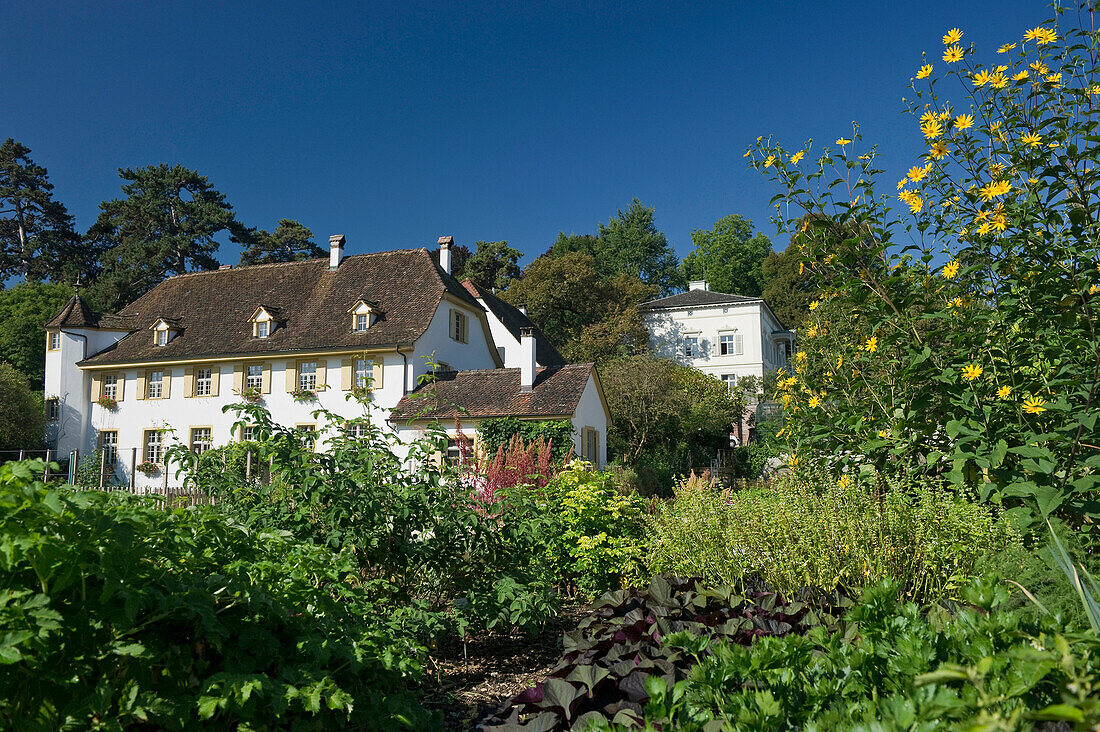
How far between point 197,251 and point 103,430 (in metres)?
21.6

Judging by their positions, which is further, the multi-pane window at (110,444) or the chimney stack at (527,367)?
the multi-pane window at (110,444)

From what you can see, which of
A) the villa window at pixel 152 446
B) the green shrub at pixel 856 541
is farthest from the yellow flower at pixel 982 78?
the villa window at pixel 152 446

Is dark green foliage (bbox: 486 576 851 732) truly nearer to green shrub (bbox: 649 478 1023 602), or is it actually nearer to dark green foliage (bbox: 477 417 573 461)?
green shrub (bbox: 649 478 1023 602)

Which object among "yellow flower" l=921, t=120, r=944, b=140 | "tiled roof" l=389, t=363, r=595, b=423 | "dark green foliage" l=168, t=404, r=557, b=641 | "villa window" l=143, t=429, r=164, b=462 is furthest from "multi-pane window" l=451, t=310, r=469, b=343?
"yellow flower" l=921, t=120, r=944, b=140

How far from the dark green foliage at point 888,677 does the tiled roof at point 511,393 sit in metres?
19.1

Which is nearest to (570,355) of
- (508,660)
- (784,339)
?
(784,339)

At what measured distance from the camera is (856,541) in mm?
4250

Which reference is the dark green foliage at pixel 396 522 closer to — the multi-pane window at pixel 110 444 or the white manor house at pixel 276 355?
the white manor house at pixel 276 355

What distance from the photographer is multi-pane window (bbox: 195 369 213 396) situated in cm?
2758

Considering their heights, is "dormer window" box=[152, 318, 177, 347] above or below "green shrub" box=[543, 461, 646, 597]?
above

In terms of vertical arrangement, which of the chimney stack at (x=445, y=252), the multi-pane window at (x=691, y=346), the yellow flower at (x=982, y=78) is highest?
the chimney stack at (x=445, y=252)

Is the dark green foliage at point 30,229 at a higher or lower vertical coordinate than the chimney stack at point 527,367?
higher

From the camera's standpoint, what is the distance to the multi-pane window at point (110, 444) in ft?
91.4

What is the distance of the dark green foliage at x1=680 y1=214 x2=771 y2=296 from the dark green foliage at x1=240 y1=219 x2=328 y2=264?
28608mm
